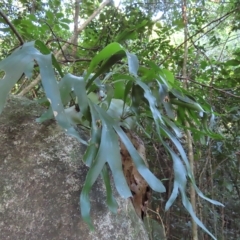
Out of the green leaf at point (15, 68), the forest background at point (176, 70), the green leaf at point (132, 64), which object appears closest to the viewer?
the green leaf at point (15, 68)

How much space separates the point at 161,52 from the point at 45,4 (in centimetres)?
94

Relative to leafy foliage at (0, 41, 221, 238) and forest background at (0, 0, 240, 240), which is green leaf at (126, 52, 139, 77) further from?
forest background at (0, 0, 240, 240)

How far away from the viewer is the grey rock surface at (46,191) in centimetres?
55

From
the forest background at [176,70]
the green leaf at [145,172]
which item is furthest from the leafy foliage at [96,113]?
the forest background at [176,70]

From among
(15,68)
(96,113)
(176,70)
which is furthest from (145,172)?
(176,70)

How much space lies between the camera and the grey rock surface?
21.8 inches

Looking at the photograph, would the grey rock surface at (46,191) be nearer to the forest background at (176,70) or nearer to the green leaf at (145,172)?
the green leaf at (145,172)

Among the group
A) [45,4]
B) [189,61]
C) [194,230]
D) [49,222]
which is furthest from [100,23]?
[49,222]

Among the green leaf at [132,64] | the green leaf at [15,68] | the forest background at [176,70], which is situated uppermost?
the green leaf at [15,68]

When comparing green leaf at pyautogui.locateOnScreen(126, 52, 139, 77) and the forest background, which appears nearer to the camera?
green leaf at pyautogui.locateOnScreen(126, 52, 139, 77)

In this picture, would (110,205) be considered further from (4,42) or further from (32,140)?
(4,42)

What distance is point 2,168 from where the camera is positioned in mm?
616

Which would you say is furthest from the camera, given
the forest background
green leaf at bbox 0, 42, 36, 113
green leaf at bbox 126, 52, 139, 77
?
the forest background

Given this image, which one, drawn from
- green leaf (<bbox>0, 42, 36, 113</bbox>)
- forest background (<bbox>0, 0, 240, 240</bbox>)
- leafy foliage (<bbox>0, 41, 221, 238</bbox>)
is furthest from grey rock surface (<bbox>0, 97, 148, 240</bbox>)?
forest background (<bbox>0, 0, 240, 240</bbox>)
